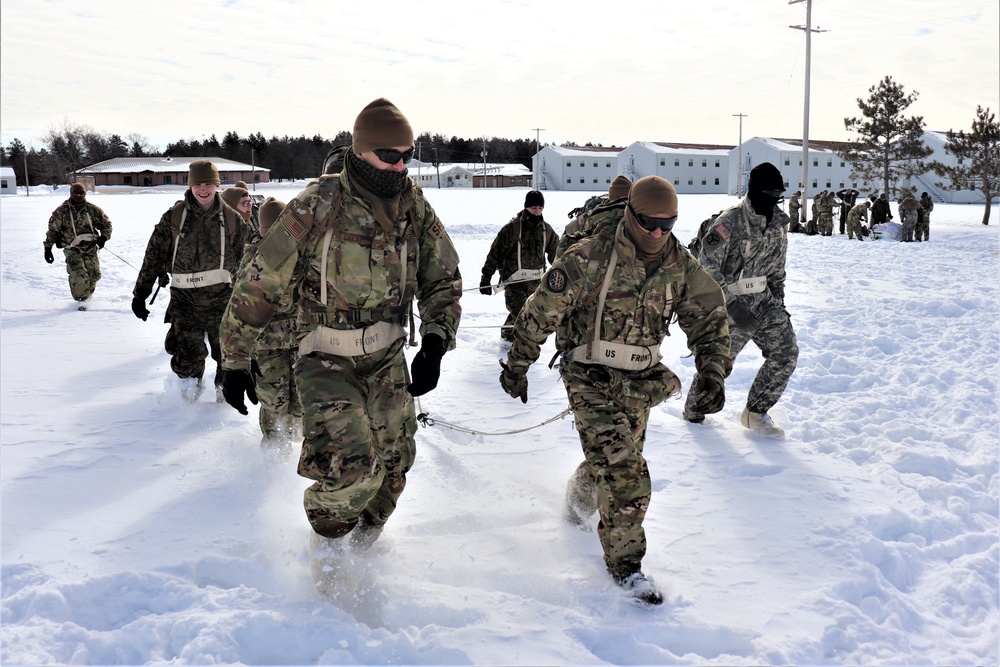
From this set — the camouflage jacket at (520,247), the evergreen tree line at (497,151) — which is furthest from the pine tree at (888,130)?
the camouflage jacket at (520,247)

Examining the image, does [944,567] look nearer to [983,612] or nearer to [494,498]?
[983,612]

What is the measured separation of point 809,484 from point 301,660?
3.45 meters

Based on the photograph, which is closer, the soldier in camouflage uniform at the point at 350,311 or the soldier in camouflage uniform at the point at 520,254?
the soldier in camouflage uniform at the point at 350,311

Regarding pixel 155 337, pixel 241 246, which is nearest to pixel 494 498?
pixel 241 246

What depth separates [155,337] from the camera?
995cm

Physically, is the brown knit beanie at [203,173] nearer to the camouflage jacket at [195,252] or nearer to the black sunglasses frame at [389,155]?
the camouflage jacket at [195,252]

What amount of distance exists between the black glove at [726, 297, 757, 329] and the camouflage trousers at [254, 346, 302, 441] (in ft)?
10.8

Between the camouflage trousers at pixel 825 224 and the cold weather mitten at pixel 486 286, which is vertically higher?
the camouflage trousers at pixel 825 224

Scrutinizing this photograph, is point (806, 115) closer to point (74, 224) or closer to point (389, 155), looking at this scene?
point (74, 224)

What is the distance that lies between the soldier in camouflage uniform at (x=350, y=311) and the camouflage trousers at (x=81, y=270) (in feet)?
33.0

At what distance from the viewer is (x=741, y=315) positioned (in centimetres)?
579

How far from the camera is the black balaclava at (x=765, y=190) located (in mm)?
5590

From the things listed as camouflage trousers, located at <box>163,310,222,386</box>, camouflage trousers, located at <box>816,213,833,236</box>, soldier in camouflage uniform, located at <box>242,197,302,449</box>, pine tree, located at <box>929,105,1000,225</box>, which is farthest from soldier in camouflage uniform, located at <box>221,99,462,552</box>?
pine tree, located at <box>929,105,1000,225</box>

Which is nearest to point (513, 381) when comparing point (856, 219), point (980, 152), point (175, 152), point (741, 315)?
point (741, 315)
